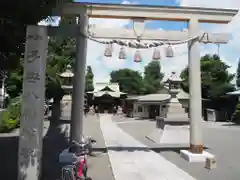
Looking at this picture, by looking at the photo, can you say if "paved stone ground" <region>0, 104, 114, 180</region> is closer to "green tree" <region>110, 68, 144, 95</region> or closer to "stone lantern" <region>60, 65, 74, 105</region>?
"stone lantern" <region>60, 65, 74, 105</region>

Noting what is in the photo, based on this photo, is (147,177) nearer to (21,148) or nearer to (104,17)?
(21,148)

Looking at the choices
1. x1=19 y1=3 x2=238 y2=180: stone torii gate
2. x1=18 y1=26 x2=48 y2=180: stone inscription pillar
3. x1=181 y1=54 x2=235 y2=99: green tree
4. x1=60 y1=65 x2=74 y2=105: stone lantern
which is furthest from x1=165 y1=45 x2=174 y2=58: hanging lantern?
x1=181 y1=54 x2=235 y2=99: green tree

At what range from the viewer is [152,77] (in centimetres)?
5309

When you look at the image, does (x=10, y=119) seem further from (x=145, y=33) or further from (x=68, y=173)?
(x=68, y=173)

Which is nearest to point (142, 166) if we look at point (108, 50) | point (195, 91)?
point (195, 91)

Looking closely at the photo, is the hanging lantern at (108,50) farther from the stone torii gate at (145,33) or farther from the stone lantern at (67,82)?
the stone lantern at (67,82)

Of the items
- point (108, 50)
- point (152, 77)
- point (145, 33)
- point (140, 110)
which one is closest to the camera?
point (108, 50)

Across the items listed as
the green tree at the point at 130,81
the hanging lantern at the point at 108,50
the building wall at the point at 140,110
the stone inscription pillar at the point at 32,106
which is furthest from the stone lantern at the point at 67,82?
the green tree at the point at 130,81

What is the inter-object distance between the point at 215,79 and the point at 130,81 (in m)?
22.9

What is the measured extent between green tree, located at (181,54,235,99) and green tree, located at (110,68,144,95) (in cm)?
1255

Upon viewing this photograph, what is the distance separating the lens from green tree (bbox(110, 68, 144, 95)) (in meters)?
52.6

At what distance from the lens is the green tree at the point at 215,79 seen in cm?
3706

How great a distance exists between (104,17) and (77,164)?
215 inches

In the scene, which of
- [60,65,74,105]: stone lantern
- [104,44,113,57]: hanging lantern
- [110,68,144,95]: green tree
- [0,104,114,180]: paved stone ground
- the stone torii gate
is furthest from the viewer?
[110,68,144,95]: green tree
